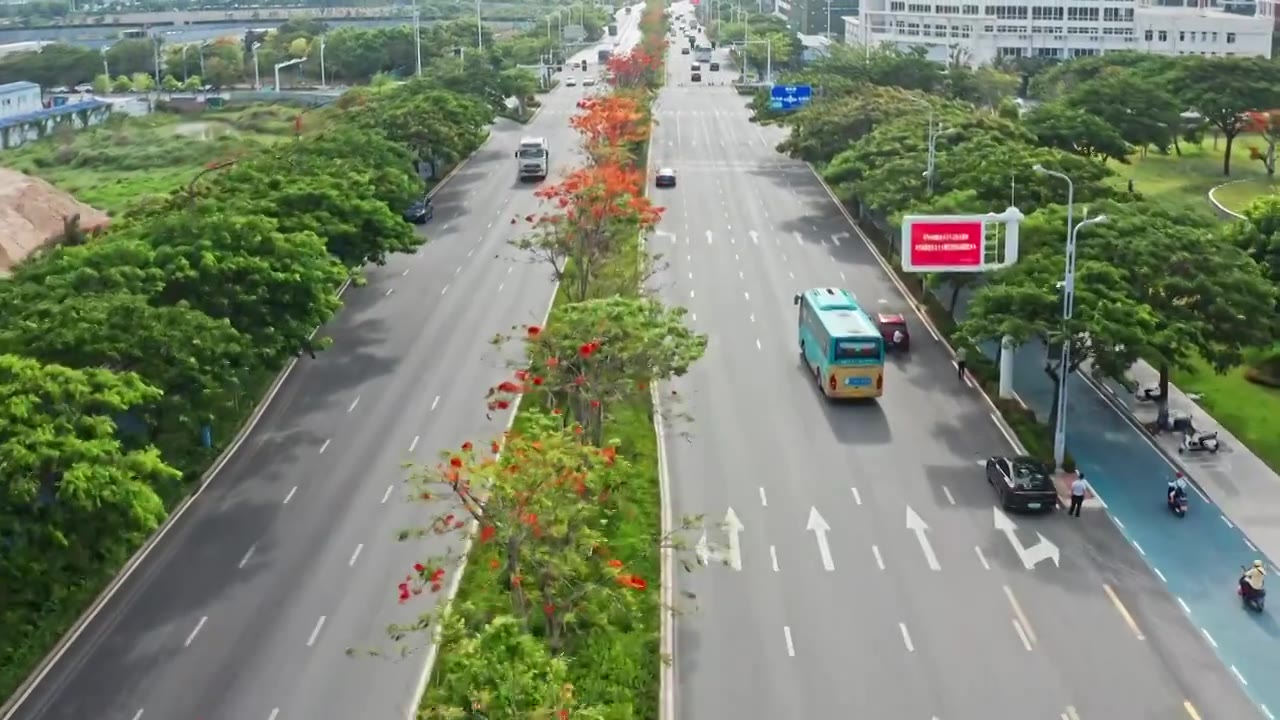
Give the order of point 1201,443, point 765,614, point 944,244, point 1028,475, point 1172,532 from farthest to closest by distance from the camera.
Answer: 1. point 944,244
2. point 1201,443
3. point 1028,475
4. point 1172,532
5. point 765,614

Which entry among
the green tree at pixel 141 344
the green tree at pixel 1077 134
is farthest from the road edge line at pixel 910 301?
the green tree at pixel 141 344

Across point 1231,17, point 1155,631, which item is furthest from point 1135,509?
point 1231,17

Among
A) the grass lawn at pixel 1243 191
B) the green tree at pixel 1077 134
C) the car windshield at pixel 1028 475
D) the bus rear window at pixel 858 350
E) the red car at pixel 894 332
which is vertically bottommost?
the car windshield at pixel 1028 475

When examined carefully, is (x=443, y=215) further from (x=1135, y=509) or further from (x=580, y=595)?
(x=580, y=595)

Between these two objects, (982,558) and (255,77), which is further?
(255,77)

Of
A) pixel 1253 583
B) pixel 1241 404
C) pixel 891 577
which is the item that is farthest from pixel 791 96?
pixel 1253 583

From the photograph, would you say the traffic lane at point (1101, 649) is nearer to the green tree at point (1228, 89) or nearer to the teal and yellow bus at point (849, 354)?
the teal and yellow bus at point (849, 354)

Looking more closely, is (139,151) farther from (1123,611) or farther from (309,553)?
(1123,611)
